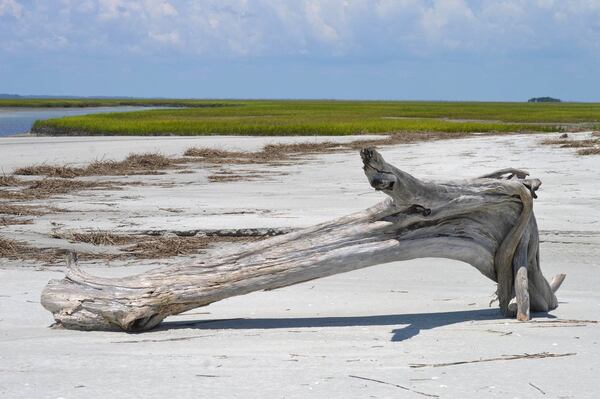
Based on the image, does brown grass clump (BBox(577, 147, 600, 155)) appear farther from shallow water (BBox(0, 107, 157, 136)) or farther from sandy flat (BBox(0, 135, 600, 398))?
shallow water (BBox(0, 107, 157, 136))

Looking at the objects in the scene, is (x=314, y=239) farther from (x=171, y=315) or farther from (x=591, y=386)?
(x=591, y=386)

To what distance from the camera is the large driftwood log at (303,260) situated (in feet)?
Answer: 21.2

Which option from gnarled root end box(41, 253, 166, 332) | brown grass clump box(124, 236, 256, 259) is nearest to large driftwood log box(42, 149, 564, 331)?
gnarled root end box(41, 253, 166, 332)

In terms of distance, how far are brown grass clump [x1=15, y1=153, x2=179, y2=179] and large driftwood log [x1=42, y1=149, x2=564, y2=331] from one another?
12.3 meters

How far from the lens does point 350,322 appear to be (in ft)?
21.6

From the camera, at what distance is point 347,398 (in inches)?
184

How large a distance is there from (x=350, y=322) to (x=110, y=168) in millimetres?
14165

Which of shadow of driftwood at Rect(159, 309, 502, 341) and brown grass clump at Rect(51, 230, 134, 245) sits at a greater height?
shadow of driftwood at Rect(159, 309, 502, 341)

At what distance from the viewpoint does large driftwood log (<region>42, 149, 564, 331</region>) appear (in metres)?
6.46

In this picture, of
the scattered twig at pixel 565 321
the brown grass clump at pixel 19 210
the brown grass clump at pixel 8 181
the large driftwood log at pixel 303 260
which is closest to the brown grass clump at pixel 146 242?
the brown grass clump at pixel 19 210

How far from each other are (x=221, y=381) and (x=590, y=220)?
303 inches

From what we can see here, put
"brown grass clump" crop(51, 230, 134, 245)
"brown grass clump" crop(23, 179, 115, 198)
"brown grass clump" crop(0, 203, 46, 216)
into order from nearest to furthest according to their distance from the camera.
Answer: "brown grass clump" crop(51, 230, 134, 245) → "brown grass clump" crop(0, 203, 46, 216) → "brown grass clump" crop(23, 179, 115, 198)

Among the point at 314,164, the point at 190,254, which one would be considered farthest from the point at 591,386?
the point at 314,164

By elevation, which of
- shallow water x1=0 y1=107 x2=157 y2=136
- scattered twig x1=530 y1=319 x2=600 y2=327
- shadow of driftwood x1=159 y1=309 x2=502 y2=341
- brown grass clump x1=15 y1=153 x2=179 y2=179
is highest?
scattered twig x1=530 y1=319 x2=600 y2=327
